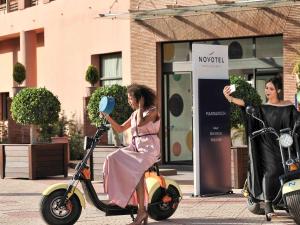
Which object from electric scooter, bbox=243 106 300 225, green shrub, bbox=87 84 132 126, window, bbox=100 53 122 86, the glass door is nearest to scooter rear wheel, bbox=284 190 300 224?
electric scooter, bbox=243 106 300 225

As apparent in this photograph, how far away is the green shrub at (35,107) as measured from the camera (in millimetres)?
15367

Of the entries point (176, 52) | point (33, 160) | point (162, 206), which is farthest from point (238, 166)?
point (176, 52)

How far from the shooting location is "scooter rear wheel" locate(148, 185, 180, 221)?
9.02 metres

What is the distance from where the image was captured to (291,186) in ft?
26.0

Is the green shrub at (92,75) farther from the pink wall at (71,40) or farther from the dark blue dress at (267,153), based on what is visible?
the dark blue dress at (267,153)

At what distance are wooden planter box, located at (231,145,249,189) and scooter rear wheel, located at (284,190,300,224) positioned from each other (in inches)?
182

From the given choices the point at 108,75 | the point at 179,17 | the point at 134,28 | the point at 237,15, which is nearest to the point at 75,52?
the point at 108,75

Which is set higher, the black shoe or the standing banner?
the standing banner

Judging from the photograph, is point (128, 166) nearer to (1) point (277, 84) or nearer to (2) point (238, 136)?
(1) point (277, 84)

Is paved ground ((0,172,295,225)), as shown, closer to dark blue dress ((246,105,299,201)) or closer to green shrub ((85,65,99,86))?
dark blue dress ((246,105,299,201))

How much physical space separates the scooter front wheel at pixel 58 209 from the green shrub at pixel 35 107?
22.8 feet

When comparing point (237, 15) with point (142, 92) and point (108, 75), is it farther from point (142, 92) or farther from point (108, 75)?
point (142, 92)

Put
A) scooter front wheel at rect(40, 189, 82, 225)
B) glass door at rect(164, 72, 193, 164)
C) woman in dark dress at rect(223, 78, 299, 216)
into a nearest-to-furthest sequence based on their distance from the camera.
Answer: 1. scooter front wheel at rect(40, 189, 82, 225)
2. woman in dark dress at rect(223, 78, 299, 216)
3. glass door at rect(164, 72, 193, 164)

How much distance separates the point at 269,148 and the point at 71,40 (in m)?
13.5
